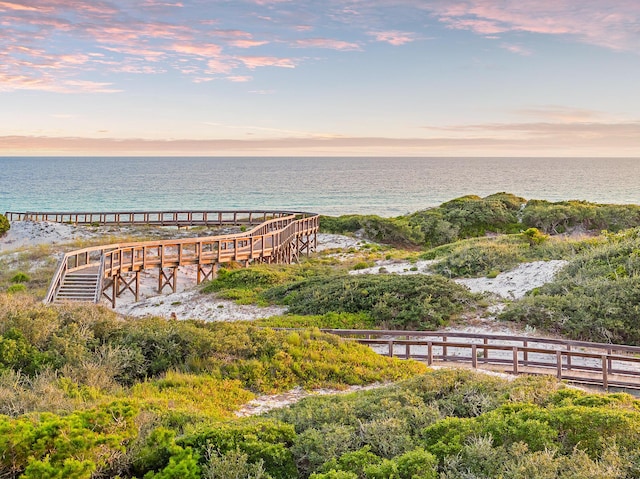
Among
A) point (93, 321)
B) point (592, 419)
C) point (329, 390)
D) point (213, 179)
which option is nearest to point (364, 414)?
point (592, 419)

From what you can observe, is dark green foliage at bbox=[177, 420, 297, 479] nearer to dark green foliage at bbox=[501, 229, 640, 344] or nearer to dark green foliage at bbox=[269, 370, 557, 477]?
dark green foliage at bbox=[269, 370, 557, 477]

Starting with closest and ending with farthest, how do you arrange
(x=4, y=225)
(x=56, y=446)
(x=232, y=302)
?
(x=56, y=446) → (x=232, y=302) → (x=4, y=225)

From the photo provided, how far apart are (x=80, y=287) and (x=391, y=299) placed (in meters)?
12.1

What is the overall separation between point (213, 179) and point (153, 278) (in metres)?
119

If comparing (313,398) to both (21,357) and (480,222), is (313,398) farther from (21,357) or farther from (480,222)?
(480,222)

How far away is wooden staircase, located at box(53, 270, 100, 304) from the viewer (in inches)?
805

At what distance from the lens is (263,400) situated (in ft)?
33.2

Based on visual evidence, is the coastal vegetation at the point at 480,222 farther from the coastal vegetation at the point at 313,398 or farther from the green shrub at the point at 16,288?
the green shrub at the point at 16,288

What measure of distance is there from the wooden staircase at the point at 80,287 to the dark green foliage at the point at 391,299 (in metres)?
7.10

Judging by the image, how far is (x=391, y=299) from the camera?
767 inches

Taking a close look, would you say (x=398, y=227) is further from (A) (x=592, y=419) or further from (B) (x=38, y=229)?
(A) (x=592, y=419)

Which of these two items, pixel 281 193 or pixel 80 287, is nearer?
pixel 80 287

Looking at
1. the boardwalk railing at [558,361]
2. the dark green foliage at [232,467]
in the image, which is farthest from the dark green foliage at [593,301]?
the dark green foliage at [232,467]

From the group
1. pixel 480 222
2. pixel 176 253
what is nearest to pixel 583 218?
pixel 480 222
